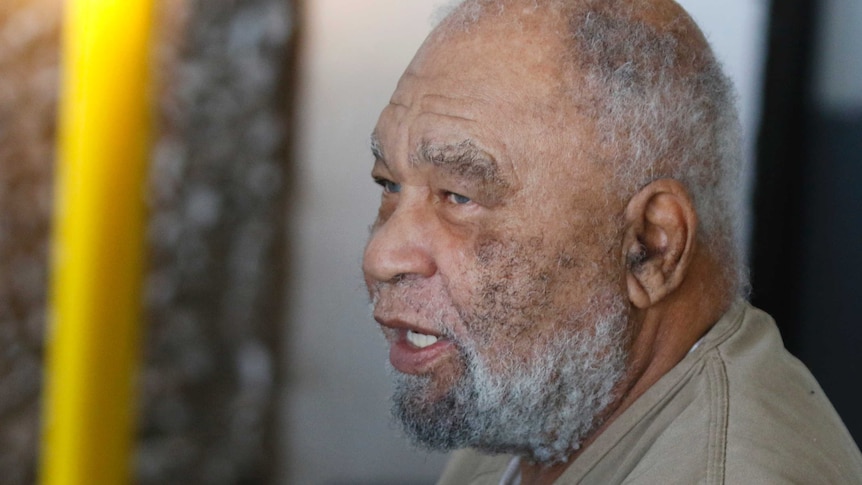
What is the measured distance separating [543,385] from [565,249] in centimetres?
A: 21

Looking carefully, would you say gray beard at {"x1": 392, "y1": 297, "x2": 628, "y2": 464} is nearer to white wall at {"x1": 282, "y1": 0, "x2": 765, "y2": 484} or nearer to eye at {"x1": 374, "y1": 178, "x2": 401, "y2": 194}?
eye at {"x1": 374, "y1": 178, "x2": 401, "y2": 194}

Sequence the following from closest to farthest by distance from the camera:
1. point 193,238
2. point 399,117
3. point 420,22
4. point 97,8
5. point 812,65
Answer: point 399,117, point 97,8, point 812,65, point 420,22, point 193,238

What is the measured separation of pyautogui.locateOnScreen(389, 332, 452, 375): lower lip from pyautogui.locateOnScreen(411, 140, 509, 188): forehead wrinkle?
0.83ft

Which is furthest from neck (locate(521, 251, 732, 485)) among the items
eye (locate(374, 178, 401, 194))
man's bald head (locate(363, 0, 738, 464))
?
eye (locate(374, 178, 401, 194))

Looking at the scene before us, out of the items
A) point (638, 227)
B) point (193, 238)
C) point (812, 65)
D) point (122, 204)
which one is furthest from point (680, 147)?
point (193, 238)

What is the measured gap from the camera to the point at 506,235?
5.14 ft

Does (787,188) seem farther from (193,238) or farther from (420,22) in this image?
(193,238)

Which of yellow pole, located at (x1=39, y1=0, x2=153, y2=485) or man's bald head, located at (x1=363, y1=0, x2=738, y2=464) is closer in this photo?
man's bald head, located at (x1=363, y1=0, x2=738, y2=464)

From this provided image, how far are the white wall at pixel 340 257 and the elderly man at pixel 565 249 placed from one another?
5.66 ft

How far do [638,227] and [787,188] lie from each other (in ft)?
5.41

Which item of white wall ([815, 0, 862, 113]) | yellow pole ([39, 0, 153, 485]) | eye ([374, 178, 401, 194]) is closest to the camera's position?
eye ([374, 178, 401, 194])

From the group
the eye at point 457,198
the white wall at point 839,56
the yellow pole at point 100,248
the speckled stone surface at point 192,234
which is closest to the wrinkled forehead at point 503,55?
the eye at point 457,198

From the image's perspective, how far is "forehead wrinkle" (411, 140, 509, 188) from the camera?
156cm

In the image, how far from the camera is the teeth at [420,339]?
160 cm
